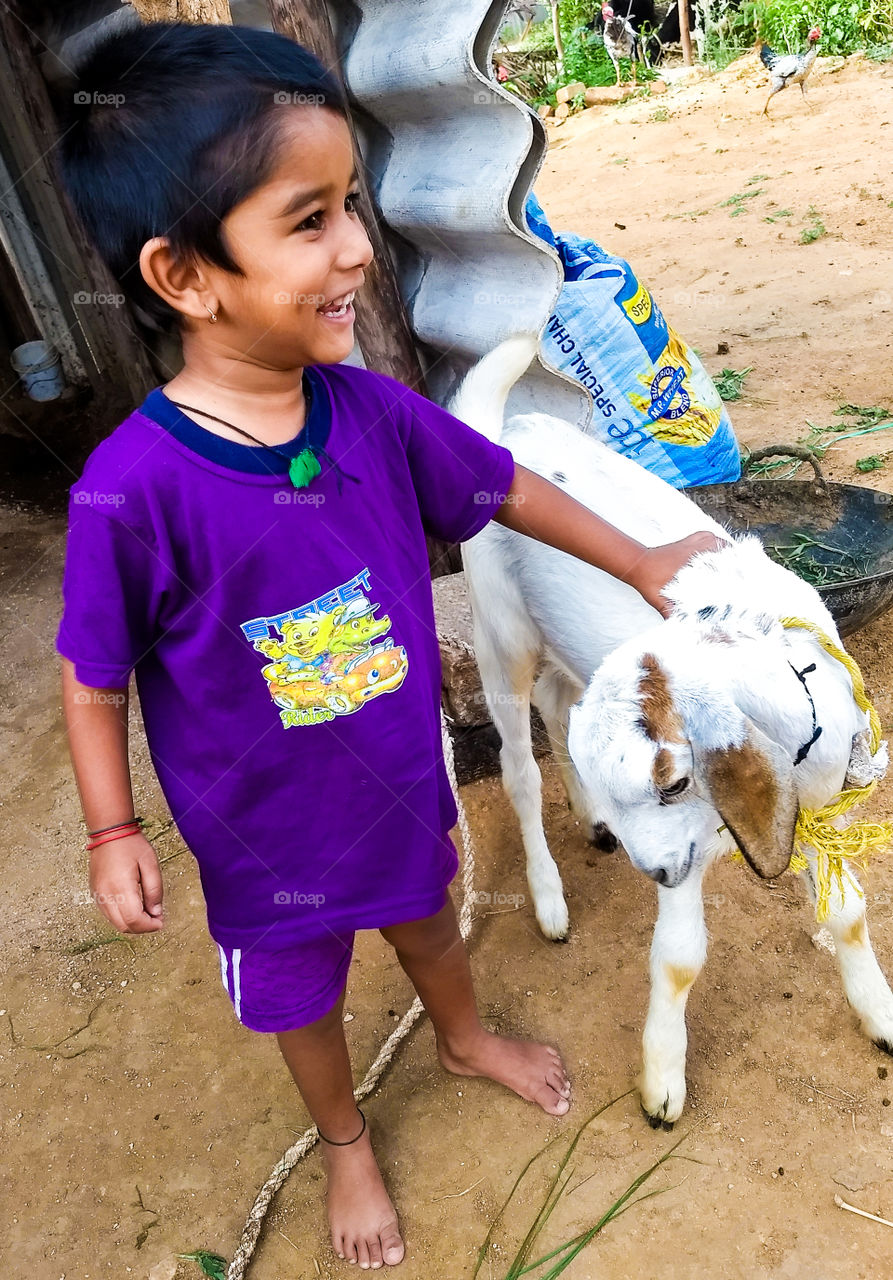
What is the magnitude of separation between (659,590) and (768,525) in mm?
1788

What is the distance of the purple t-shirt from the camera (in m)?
1.39

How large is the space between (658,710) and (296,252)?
2.93ft

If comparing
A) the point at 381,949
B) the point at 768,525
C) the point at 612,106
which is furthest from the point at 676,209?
the point at 381,949

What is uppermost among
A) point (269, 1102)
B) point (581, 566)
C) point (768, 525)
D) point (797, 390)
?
point (581, 566)

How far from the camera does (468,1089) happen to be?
229 centimetres

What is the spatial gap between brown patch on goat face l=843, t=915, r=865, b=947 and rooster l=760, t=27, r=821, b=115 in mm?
11126

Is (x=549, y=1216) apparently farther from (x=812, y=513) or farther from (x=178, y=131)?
(x=812, y=513)

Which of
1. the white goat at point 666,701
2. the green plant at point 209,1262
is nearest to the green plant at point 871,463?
the white goat at point 666,701

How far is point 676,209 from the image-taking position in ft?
29.3

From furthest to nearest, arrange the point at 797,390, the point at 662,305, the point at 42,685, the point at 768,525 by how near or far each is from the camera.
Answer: the point at 662,305 → the point at 797,390 → the point at 42,685 → the point at 768,525

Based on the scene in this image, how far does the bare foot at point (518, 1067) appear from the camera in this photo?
2.21 m

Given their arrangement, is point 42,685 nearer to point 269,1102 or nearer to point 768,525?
point 269,1102

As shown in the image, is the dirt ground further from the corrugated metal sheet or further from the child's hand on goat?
the corrugated metal sheet

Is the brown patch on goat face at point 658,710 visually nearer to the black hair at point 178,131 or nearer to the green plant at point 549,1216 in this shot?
the black hair at point 178,131
